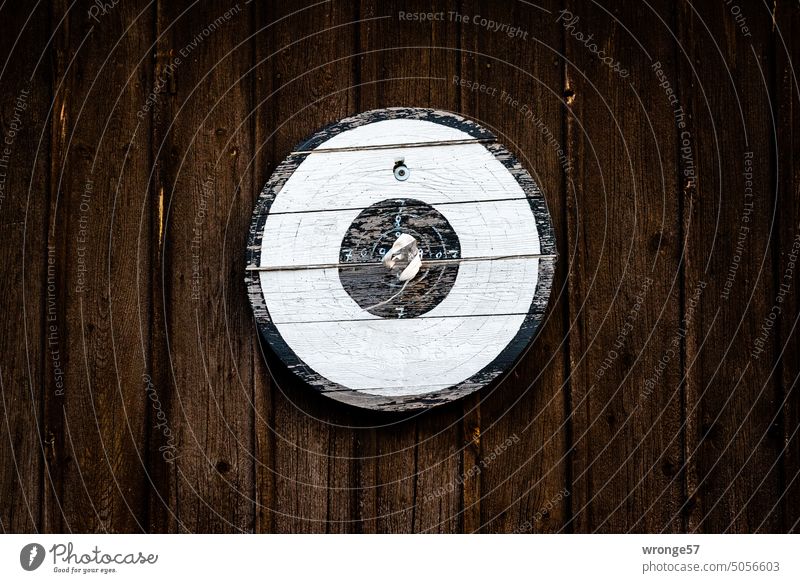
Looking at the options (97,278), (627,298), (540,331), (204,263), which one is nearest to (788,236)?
(627,298)

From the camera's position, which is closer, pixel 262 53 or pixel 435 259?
pixel 435 259

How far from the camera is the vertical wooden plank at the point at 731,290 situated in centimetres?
129

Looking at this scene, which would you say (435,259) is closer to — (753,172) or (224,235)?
(224,235)

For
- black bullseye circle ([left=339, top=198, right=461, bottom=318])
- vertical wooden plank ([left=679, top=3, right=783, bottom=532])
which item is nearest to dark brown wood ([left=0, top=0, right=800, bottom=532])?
vertical wooden plank ([left=679, top=3, right=783, bottom=532])

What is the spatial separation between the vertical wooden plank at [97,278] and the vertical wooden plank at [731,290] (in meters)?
0.80

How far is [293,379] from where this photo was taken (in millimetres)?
1320

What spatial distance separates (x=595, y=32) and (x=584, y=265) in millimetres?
338

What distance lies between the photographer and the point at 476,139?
126 cm

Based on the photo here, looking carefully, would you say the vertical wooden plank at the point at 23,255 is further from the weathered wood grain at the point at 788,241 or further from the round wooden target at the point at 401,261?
the weathered wood grain at the point at 788,241

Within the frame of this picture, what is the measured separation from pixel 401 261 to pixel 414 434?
26cm

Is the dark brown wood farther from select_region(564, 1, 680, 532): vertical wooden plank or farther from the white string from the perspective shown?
the white string

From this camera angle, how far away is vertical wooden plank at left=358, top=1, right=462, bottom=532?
1313mm

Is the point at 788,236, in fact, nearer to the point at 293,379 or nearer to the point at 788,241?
the point at 788,241

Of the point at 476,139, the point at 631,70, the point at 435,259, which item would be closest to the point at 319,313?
the point at 435,259
